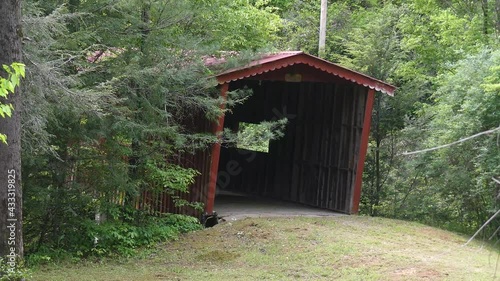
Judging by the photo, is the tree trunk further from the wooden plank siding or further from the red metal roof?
the wooden plank siding

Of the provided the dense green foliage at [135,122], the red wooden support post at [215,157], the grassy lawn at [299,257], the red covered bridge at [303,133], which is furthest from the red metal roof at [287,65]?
the grassy lawn at [299,257]

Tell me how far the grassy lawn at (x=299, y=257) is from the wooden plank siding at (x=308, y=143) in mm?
2431

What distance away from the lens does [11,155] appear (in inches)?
294

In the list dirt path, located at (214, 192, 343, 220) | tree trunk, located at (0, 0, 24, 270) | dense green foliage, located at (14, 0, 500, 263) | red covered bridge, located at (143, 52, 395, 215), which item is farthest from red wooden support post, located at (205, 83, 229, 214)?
tree trunk, located at (0, 0, 24, 270)

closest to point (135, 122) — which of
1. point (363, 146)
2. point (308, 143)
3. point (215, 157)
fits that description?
point (215, 157)

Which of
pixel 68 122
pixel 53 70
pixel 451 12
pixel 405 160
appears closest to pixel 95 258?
pixel 68 122

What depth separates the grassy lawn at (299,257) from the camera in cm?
929

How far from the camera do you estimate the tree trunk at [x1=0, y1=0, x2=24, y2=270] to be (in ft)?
23.7

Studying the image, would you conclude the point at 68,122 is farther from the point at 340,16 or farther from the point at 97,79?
the point at 340,16

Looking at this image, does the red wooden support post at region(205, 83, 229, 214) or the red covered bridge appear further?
the red covered bridge

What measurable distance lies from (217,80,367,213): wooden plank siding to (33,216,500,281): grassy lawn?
95.7 inches

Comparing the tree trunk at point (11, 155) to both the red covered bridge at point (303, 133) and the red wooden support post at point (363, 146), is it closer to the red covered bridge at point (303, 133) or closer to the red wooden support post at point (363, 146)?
the red covered bridge at point (303, 133)

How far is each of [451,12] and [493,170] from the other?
8.92 metres

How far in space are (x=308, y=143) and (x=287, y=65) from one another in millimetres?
3399
